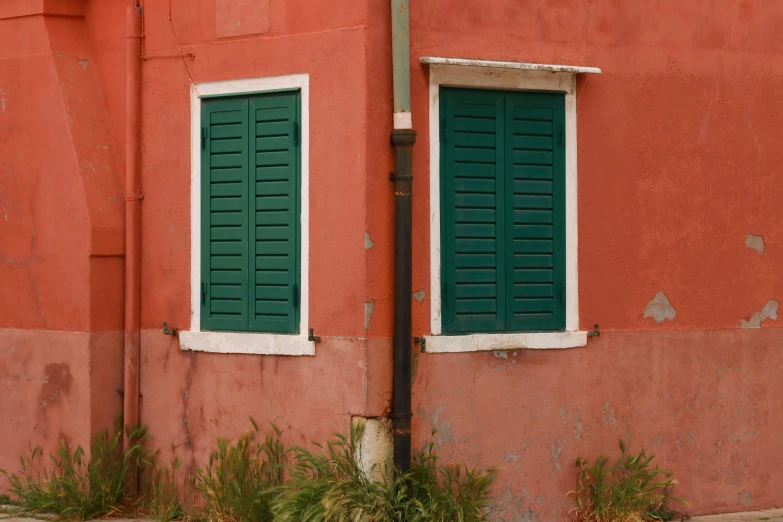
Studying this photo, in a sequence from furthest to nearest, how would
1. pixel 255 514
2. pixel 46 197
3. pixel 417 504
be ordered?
pixel 46 197 < pixel 255 514 < pixel 417 504

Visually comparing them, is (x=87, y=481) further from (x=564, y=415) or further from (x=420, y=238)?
(x=564, y=415)

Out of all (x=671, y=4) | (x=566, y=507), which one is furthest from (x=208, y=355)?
(x=671, y=4)

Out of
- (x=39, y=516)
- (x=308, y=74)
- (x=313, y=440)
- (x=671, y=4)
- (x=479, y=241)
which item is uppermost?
(x=671, y=4)

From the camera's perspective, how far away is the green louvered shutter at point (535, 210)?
761 cm

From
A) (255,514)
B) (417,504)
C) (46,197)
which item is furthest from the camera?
(46,197)

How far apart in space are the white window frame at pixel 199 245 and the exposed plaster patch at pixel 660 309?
2462mm

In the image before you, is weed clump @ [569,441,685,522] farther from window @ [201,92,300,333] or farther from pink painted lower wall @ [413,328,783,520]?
window @ [201,92,300,333]

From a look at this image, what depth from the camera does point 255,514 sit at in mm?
7238

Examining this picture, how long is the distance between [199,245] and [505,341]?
2.24 metres

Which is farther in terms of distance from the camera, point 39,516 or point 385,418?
point 39,516

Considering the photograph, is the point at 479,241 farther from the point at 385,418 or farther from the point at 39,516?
the point at 39,516

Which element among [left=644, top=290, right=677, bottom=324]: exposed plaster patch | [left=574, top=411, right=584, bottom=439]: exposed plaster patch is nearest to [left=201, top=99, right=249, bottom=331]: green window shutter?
[left=574, top=411, right=584, bottom=439]: exposed plaster patch

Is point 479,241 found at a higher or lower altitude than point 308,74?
lower

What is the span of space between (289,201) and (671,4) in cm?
313
